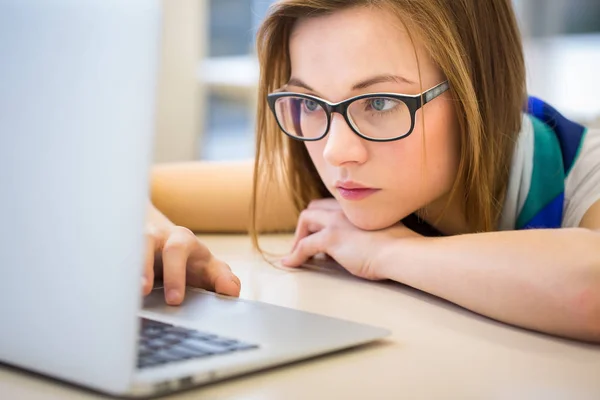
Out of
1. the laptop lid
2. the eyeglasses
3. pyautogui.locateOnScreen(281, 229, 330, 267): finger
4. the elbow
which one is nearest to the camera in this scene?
the laptop lid

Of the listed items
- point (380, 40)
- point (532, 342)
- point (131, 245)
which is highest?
point (380, 40)

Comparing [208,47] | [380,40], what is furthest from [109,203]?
[208,47]

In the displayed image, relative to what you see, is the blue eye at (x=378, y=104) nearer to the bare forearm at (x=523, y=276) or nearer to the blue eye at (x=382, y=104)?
the blue eye at (x=382, y=104)

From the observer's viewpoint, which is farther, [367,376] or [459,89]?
[459,89]

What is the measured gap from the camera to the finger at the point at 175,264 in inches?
27.8

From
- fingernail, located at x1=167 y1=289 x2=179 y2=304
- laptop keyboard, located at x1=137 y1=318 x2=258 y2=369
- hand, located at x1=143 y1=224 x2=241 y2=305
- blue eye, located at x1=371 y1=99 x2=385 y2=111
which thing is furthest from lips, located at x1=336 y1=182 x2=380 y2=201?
laptop keyboard, located at x1=137 y1=318 x2=258 y2=369

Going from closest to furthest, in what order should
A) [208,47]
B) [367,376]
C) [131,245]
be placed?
[131,245] < [367,376] < [208,47]

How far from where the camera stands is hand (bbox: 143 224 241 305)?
72 cm

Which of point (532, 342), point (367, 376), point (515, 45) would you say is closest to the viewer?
point (367, 376)

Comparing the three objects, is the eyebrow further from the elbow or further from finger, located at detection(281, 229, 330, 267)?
the elbow

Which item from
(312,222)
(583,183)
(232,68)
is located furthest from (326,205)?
(232,68)

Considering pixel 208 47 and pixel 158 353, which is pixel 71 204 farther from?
pixel 208 47

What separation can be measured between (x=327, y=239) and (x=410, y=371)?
47 centimetres

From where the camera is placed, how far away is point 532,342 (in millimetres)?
677
